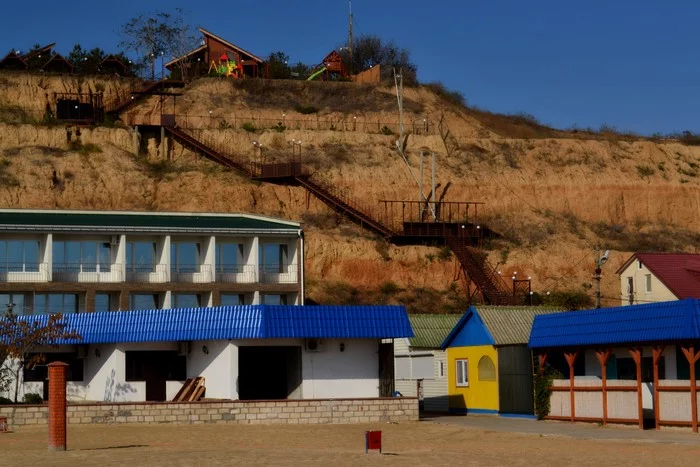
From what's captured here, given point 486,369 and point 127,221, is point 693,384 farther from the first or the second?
point 127,221

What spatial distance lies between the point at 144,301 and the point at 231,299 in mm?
4274

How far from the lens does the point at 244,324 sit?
42.5m

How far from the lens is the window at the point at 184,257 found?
60188 mm

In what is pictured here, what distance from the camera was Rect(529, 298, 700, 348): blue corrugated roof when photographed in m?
35.2

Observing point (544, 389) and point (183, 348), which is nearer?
point (544, 389)

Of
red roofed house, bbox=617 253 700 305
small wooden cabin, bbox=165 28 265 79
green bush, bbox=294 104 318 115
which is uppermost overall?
small wooden cabin, bbox=165 28 265 79

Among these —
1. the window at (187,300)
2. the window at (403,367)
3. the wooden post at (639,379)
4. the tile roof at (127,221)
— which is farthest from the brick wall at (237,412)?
the window at (187,300)

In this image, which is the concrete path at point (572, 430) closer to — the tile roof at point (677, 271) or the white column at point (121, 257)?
the tile roof at point (677, 271)

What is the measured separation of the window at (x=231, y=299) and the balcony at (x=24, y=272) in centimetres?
835

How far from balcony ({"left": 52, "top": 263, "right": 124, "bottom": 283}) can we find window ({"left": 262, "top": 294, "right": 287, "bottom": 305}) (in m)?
7.03

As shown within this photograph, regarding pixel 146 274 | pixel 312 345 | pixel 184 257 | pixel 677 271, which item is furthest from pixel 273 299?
pixel 677 271

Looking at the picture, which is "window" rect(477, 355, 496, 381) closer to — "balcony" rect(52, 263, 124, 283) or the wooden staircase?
"balcony" rect(52, 263, 124, 283)

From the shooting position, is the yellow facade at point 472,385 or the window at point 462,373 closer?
the yellow facade at point 472,385

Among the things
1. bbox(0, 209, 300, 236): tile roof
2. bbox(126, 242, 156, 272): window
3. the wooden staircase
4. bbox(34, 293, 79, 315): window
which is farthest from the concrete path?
the wooden staircase
